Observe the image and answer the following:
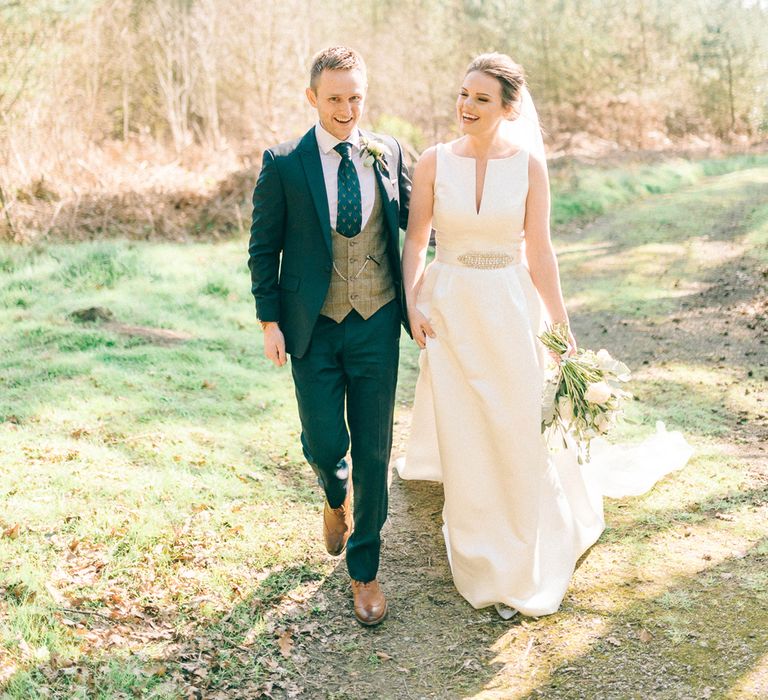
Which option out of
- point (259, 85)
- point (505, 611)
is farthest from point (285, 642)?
point (259, 85)

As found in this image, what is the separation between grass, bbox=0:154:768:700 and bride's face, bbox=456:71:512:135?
7.15 ft

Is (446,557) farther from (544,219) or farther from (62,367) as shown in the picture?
(62,367)

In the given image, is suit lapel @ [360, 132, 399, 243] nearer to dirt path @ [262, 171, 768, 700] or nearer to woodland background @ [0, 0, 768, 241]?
dirt path @ [262, 171, 768, 700]

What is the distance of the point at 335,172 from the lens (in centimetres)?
343

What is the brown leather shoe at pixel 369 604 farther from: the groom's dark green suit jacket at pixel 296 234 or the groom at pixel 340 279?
the groom's dark green suit jacket at pixel 296 234

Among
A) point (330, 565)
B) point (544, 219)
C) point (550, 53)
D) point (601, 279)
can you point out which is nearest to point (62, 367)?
point (330, 565)

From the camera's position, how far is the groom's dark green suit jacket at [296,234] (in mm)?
3373

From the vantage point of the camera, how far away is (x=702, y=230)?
12.6 meters

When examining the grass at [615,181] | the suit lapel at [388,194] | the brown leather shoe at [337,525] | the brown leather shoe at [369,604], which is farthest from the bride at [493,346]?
the grass at [615,181]

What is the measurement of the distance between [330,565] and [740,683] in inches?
76.7

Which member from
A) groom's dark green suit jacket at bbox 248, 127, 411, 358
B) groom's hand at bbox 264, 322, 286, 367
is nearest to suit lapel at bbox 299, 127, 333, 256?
groom's dark green suit jacket at bbox 248, 127, 411, 358

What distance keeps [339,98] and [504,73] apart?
0.72 meters

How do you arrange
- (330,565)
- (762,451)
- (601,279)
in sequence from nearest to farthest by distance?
(330,565), (762,451), (601,279)

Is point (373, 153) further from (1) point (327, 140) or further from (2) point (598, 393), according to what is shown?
(2) point (598, 393)
